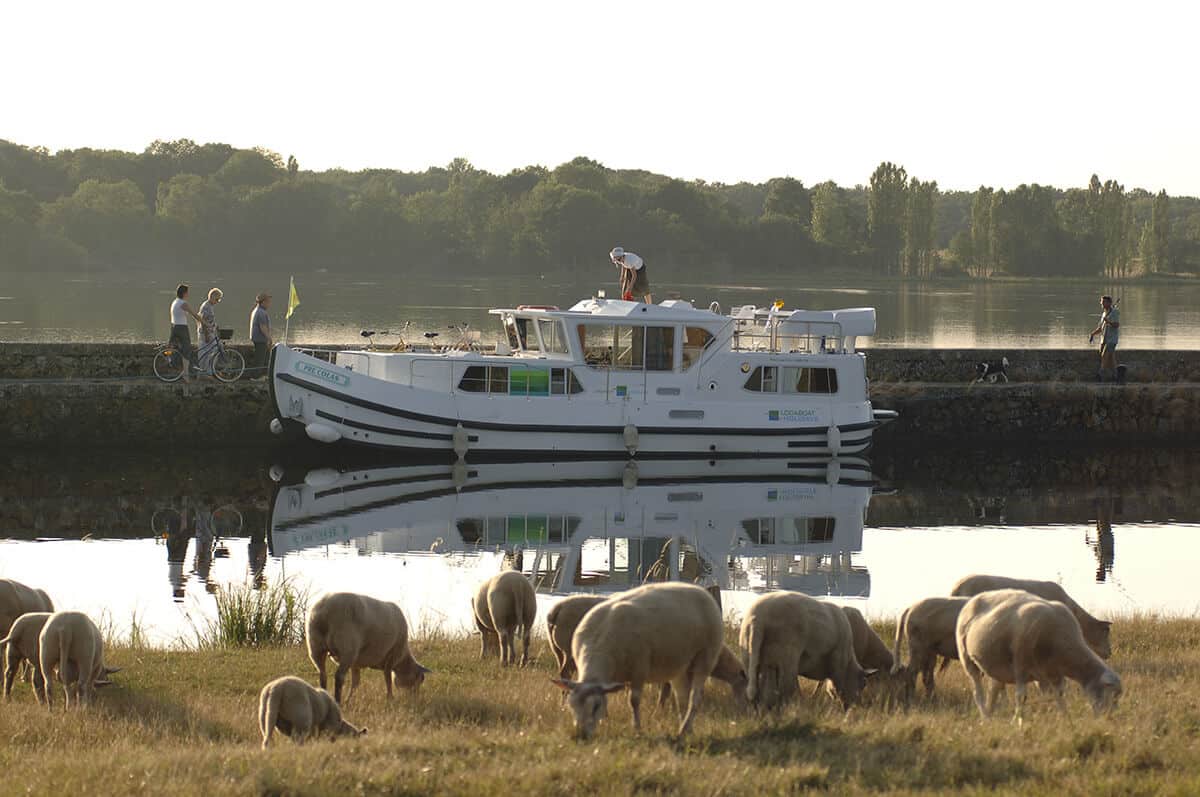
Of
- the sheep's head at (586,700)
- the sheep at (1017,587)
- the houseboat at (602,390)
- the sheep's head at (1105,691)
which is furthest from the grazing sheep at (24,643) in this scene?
the houseboat at (602,390)

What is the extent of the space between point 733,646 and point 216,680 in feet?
11.8

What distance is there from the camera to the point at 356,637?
29.2ft

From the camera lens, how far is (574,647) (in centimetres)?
771

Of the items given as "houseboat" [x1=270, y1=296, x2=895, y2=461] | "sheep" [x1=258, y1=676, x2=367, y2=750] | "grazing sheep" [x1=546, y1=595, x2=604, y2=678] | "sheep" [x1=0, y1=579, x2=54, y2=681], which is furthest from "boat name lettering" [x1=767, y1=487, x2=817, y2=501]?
"sheep" [x1=258, y1=676, x2=367, y2=750]

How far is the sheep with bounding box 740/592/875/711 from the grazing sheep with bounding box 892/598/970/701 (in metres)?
0.61

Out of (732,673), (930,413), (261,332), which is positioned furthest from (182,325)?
(732,673)

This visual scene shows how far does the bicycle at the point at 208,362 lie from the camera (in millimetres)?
25531

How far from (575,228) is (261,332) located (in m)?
109

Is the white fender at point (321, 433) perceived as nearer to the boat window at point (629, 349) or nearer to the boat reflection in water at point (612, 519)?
the boat reflection in water at point (612, 519)

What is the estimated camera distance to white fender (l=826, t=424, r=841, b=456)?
25.6 m

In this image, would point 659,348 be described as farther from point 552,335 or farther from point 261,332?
point 261,332

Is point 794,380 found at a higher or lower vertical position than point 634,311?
lower

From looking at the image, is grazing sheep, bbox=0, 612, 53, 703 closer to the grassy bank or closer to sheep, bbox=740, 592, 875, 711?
the grassy bank

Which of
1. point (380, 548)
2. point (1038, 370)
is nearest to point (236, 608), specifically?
point (380, 548)
